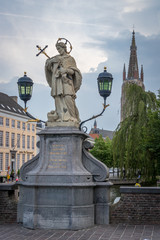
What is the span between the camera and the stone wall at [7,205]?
11672 mm

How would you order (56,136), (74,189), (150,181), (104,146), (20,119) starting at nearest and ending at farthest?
(74,189) → (56,136) → (150,181) → (104,146) → (20,119)

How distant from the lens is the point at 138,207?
11117 mm

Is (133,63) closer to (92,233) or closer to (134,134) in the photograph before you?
(134,134)

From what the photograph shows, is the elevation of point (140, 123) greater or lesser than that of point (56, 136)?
greater

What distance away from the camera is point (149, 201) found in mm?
11062

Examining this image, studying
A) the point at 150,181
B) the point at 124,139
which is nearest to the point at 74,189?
the point at 150,181

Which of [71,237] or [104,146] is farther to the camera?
[104,146]

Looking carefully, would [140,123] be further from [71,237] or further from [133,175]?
[71,237]

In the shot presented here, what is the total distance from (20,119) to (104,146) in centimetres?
1737

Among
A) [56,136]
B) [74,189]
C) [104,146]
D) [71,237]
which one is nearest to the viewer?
[71,237]

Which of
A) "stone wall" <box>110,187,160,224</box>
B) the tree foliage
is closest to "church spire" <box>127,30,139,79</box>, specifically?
the tree foliage

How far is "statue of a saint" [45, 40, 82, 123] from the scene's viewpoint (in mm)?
11688

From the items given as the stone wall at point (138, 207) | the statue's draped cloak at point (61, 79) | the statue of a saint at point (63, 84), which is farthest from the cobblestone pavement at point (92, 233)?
the statue's draped cloak at point (61, 79)

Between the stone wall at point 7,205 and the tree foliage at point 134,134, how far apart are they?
1196 cm
